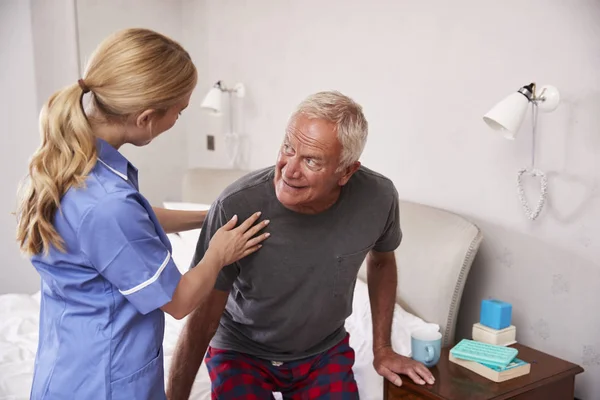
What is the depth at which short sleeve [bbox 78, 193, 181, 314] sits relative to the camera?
1.08 meters

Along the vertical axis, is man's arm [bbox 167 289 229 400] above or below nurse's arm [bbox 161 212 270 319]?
below

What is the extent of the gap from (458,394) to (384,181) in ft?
1.91

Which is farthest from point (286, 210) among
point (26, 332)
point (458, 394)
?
point (26, 332)

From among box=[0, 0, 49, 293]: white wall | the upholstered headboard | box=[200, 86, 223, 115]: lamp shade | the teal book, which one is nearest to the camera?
the teal book

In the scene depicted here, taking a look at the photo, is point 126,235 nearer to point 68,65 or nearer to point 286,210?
point 286,210

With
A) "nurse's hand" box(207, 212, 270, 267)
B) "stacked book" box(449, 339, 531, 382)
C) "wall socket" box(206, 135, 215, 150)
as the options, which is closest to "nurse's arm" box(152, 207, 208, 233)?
"nurse's hand" box(207, 212, 270, 267)

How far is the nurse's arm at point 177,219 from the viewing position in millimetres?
1567

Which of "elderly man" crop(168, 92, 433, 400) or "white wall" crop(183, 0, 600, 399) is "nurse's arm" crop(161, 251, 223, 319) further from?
"white wall" crop(183, 0, 600, 399)

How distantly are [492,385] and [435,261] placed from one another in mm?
561

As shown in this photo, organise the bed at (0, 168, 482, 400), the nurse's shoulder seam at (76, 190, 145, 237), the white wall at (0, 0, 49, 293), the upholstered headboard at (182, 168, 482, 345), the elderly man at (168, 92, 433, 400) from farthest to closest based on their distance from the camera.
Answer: the white wall at (0, 0, 49, 293)
the upholstered headboard at (182, 168, 482, 345)
the bed at (0, 168, 482, 400)
the elderly man at (168, 92, 433, 400)
the nurse's shoulder seam at (76, 190, 145, 237)

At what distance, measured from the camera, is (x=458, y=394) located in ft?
4.90

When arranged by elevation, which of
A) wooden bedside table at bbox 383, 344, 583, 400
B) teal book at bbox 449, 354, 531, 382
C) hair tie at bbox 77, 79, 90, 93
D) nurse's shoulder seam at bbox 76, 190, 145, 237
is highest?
hair tie at bbox 77, 79, 90, 93

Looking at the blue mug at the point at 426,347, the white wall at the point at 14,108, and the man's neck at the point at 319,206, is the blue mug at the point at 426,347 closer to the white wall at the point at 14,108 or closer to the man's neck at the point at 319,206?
the man's neck at the point at 319,206

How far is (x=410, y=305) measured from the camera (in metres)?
2.13
